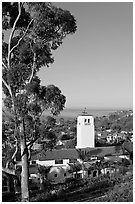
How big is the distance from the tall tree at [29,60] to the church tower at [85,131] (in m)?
14.1

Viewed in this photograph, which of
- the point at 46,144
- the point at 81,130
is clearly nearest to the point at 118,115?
the point at 81,130

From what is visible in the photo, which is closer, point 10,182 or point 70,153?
point 10,182

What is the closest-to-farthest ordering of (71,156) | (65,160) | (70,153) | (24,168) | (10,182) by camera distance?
1. (24,168)
2. (10,182)
3. (65,160)
4. (71,156)
5. (70,153)

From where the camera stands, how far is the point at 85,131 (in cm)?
1881

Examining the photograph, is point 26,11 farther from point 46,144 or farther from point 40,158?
point 40,158

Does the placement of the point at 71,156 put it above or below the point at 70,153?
below

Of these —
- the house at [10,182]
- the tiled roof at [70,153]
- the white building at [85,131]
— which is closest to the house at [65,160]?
the tiled roof at [70,153]

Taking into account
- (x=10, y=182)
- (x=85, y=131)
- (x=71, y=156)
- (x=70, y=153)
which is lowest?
(x=71, y=156)

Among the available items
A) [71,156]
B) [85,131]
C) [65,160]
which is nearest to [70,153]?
[71,156]

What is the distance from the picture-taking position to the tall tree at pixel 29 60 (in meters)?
4.20


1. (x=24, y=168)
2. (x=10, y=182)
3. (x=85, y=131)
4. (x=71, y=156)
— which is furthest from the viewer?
(x=85, y=131)

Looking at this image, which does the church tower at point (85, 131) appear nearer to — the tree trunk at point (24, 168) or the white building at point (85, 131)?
the white building at point (85, 131)

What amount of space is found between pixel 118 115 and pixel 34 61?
129ft

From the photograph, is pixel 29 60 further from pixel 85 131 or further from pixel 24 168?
pixel 85 131
